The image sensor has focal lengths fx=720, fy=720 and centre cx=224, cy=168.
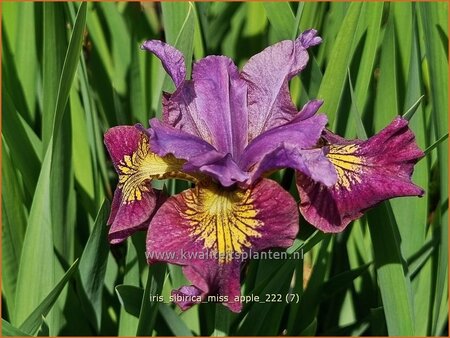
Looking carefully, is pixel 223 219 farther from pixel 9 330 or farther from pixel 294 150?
pixel 9 330

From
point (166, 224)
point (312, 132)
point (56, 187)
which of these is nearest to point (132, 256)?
point (56, 187)

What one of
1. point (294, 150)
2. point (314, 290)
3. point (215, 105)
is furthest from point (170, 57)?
point (314, 290)

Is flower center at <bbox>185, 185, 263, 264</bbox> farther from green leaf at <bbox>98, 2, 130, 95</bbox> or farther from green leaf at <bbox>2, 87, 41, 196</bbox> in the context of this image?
green leaf at <bbox>98, 2, 130, 95</bbox>

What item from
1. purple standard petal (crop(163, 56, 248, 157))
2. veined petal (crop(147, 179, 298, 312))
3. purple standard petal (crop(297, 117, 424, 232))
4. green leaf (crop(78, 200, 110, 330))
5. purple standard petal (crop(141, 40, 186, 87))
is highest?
purple standard petal (crop(141, 40, 186, 87))

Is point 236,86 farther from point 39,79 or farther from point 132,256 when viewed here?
point 39,79

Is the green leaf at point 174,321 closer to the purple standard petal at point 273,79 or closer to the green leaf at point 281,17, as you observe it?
the purple standard petal at point 273,79

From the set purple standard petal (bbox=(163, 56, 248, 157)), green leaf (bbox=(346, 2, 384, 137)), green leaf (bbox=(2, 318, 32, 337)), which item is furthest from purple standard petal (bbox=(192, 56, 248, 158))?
green leaf (bbox=(2, 318, 32, 337))
